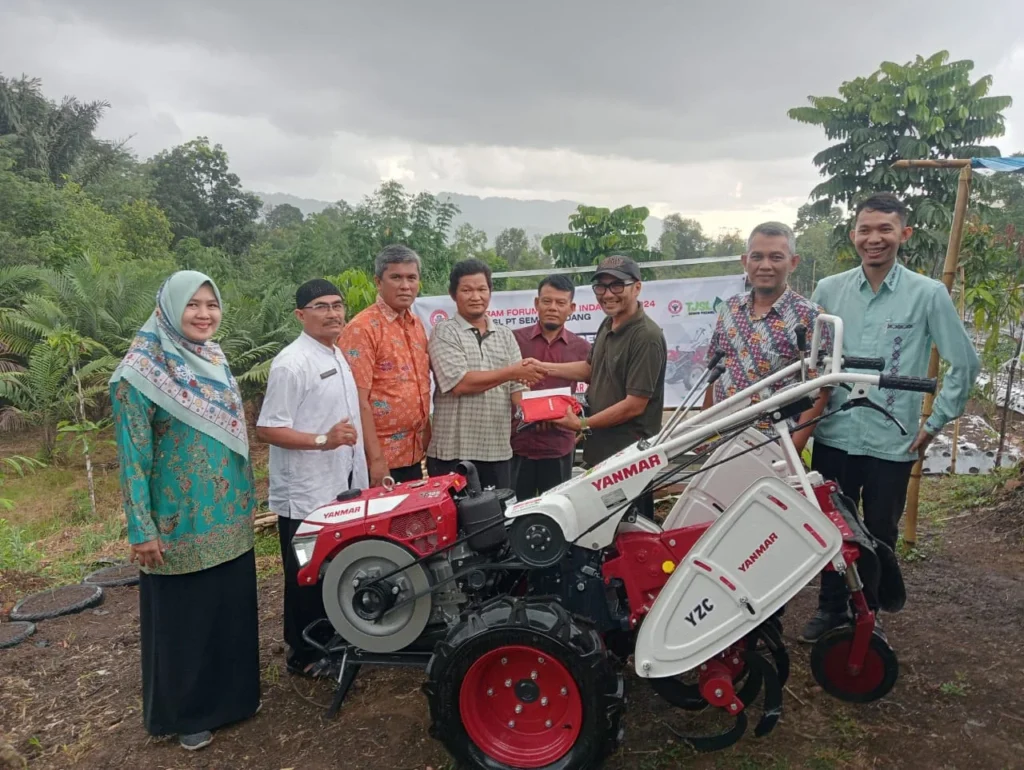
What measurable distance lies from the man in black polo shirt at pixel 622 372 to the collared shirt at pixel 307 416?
3.48 feet

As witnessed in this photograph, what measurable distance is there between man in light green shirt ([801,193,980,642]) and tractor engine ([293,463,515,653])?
1.56 meters

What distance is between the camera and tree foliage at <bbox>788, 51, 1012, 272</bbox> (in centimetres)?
1540

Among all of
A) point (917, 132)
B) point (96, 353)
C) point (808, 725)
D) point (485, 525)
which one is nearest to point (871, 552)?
point (808, 725)

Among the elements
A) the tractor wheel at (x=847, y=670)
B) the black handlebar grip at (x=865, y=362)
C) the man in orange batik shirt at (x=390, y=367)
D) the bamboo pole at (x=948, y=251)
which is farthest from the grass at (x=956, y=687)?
the man in orange batik shirt at (x=390, y=367)

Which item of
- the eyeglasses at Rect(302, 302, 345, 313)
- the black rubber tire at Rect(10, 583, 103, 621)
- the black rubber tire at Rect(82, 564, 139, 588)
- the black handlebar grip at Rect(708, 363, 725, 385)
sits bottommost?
the black rubber tire at Rect(82, 564, 139, 588)

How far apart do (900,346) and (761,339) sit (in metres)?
0.61

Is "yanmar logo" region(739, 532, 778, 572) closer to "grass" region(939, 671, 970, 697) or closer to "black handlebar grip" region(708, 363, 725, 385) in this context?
"black handlebar grip" region(708, 363, 725, 385)

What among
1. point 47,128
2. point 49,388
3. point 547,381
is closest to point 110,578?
point 547,381

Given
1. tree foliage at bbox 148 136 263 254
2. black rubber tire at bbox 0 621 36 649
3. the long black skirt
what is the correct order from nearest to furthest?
the long black skirt
black rubber tire at bbox 0 621 36 649
tree foliage at bbox 148 136 263 254

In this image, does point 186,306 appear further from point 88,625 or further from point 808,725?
point 808,725

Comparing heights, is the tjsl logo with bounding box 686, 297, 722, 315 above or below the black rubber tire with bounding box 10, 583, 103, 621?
above

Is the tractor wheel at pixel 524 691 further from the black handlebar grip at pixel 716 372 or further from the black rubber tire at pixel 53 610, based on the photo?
the black rubber tire at pixel 53 610

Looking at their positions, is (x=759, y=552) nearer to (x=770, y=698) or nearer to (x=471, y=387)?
(x=770, y=698)

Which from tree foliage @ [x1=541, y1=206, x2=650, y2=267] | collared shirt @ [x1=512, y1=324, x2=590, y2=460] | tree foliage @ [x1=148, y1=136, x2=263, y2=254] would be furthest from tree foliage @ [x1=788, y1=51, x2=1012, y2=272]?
tree foliage @ [x1=148, y1=136, x2=263, y2=254]
